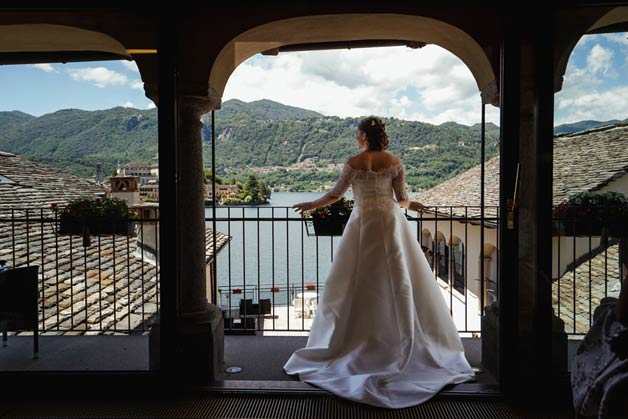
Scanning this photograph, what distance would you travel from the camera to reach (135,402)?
2.31m

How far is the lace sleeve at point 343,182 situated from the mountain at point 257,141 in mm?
173

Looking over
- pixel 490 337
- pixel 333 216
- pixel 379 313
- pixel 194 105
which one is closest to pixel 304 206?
pixel 333 216

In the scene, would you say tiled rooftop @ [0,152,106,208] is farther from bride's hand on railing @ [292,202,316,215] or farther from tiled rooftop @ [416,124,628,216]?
tiled rooftop @ [416,124,628,216]

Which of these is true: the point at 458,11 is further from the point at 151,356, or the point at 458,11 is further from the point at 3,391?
the point at 3,391

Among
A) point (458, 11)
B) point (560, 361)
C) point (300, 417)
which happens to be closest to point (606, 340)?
point (560, 361)

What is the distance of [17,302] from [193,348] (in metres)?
1.32

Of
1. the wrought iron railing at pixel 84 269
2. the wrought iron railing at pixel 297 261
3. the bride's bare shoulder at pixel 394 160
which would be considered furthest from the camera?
the wrought iron railing at pixel 297 261

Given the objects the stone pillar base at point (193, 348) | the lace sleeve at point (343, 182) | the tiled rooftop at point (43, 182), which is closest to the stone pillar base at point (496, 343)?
the lace sleeve at point (343, 182)

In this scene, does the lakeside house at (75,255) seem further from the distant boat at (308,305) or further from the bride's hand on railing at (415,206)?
the distant boat at (308,305)

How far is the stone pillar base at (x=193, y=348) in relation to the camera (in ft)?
7.99

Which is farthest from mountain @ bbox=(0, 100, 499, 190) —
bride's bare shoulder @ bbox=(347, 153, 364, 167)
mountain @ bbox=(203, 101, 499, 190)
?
bride's bare shoulder @ bbox=(347, 153, 364, 167)

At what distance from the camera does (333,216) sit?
3.21 meters

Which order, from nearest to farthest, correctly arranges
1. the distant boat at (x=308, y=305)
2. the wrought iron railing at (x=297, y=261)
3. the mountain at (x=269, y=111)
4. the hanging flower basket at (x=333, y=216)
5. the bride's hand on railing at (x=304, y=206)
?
the bride's hand on railing at (x=304, y=206) < the hanging flower basket at (x=333, y=216) < the wrought iron railing at (x=297, y=261) < the mountain at (x=269, y=111) < the distant boat at (x=308, y=305)

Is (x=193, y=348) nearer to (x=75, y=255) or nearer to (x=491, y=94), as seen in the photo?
(x=75, y=255)
